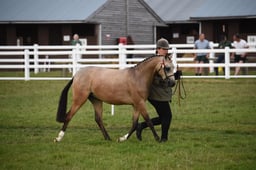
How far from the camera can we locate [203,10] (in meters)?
43.1

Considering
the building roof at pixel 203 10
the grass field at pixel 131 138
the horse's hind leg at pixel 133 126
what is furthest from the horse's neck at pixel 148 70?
the building roof at pixel 203 10

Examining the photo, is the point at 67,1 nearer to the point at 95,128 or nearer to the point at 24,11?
the point at 24,11

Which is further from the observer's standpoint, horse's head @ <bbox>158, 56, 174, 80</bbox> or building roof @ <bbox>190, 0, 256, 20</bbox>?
building roof @ <bbox>190, 0, 256, 20</bbox>

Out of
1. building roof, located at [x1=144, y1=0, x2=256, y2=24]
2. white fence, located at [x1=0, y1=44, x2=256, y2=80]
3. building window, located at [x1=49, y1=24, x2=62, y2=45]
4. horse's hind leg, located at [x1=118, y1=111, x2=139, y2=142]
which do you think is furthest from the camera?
building window, located at [x1=49, y1=24, x2=62, y2=45]

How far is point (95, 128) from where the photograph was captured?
576 inches

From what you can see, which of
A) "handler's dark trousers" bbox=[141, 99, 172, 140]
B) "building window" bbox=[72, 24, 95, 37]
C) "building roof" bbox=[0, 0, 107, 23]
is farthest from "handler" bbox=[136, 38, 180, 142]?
"building window" bbox=[72, 24, 95, 37]

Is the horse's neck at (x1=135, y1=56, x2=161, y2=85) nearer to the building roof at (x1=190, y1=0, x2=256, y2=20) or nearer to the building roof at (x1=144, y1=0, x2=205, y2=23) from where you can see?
the building roof at (x1=190, y1=0, x2=256, y2=20)

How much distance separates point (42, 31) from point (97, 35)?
11.4 feet

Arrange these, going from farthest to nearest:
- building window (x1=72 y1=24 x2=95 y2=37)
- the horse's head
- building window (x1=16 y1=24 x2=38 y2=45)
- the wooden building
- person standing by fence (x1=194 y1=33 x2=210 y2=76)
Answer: building window (x1=16 y1=24 x2=38 y2=45) → building window (x1=72 y1=24 x2=95 y2=37) → the wooden building → person standing by fence (x1=194 y1=33 x2=210 y2=76) → the horse's head

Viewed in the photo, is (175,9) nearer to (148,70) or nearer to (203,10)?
(203,10)

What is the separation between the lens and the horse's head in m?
12.0

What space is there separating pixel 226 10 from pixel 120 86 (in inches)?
1207

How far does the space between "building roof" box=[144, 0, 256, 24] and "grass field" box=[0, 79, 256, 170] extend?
67.9 ft

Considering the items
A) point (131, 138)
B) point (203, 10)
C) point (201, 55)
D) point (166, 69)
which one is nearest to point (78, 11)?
point (203, 10)
